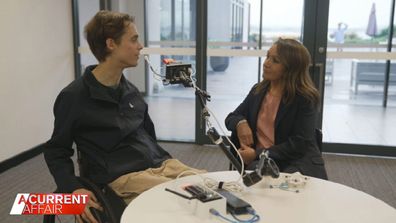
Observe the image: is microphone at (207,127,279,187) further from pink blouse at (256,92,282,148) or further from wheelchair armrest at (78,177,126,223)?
pink blouse at (256,92,282,148)

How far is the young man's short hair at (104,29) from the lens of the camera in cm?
186

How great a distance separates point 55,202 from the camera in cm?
155

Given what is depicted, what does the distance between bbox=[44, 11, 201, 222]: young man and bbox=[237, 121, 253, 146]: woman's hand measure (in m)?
0.45

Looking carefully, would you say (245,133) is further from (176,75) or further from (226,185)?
(176,75)

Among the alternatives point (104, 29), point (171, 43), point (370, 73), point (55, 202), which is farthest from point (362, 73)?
point (55, 202)

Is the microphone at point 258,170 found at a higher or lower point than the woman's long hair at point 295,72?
lower

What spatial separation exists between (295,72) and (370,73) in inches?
90.2

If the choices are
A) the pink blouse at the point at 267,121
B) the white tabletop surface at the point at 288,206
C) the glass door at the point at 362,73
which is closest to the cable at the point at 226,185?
the white tabletop surface at the point at 288,206

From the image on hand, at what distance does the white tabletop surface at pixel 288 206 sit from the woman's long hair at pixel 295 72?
27.1 inches

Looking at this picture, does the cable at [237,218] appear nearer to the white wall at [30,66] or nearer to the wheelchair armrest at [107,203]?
the wheelchair armrest at [107,203]

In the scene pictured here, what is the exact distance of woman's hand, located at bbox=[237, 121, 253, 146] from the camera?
2.18 m

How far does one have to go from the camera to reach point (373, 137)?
427 centimetres

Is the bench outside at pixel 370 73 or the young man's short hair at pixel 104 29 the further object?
the bench outside at pixel 370 73

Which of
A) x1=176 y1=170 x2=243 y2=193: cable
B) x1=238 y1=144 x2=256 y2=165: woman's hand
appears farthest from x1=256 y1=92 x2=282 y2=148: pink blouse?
x1=176 y1=170 x2=243 y2=193: cable
